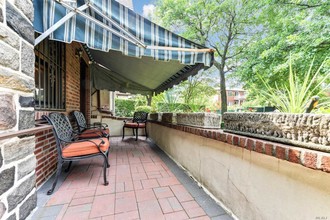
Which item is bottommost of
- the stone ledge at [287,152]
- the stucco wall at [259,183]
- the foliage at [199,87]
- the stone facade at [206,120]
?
the stucco wall at [259,183]

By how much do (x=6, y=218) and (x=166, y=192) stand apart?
144 centimetres

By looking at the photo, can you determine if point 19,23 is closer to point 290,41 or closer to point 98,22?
point 98,22

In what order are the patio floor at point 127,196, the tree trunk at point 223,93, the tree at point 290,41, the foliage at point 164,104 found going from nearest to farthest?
1. the patio floor at point 127,196
2. the tree at point 290,41
3. the foliage at point 164,104
4. the tree trunk at point 223,93

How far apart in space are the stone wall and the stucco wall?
5.90 ft

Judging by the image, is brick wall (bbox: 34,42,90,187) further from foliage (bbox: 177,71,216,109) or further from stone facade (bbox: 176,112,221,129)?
foliage (bbox: 177,71,216,109)

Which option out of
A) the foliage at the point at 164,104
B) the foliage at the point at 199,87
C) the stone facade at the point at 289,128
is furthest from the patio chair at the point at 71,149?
the foliage at the point at 199,87

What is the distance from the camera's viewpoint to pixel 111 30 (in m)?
1.88

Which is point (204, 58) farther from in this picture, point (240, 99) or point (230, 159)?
point (240, 99)

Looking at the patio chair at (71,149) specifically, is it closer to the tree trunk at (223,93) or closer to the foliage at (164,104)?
the foliage at (164,104)

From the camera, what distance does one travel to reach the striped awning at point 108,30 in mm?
1692

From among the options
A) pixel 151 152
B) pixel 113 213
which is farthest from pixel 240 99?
pixel 113 213

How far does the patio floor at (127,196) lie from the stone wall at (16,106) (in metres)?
0.35

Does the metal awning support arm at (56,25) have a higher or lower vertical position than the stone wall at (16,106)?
higher

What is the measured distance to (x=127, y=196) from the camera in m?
1.90
